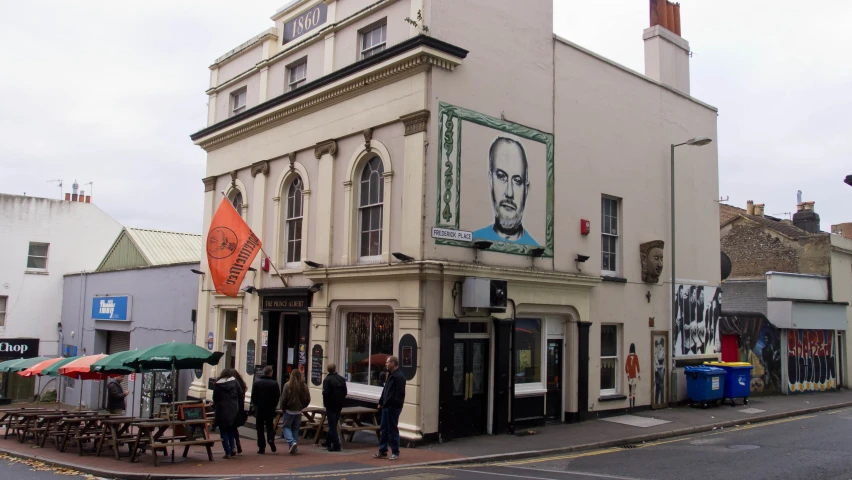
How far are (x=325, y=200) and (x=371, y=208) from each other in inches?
60.6

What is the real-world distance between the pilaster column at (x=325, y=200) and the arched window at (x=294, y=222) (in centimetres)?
137

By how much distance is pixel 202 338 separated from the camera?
21922 millimetres

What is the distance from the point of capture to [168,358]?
15.3 metres

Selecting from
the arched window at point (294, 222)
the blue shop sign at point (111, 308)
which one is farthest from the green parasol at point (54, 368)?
the blue shop sign at point (111, 308)

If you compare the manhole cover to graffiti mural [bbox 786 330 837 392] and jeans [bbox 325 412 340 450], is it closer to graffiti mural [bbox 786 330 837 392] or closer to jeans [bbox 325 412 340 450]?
jeans [bbox 325 412 340 450]

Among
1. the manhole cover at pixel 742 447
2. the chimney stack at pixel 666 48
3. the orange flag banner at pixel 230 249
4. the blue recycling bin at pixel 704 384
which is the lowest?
the manhole cover at pixel 742 447

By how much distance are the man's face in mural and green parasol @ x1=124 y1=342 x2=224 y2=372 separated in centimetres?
718

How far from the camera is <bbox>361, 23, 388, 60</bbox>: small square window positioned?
16391 millimetres

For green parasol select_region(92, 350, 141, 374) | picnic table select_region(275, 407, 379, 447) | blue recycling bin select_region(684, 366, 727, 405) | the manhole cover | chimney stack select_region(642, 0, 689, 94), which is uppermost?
chimney stack select_region(642, 0, 689, 94)

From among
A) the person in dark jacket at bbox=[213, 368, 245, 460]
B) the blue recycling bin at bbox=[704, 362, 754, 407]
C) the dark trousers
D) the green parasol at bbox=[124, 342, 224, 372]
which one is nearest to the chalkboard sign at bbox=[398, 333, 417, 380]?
the dark trousers

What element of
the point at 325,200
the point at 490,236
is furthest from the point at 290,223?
the point at 490,236

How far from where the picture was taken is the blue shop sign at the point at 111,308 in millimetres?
27609

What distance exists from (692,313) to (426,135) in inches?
426

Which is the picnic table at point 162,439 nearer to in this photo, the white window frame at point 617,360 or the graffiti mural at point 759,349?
the white window frame at point 617,360
